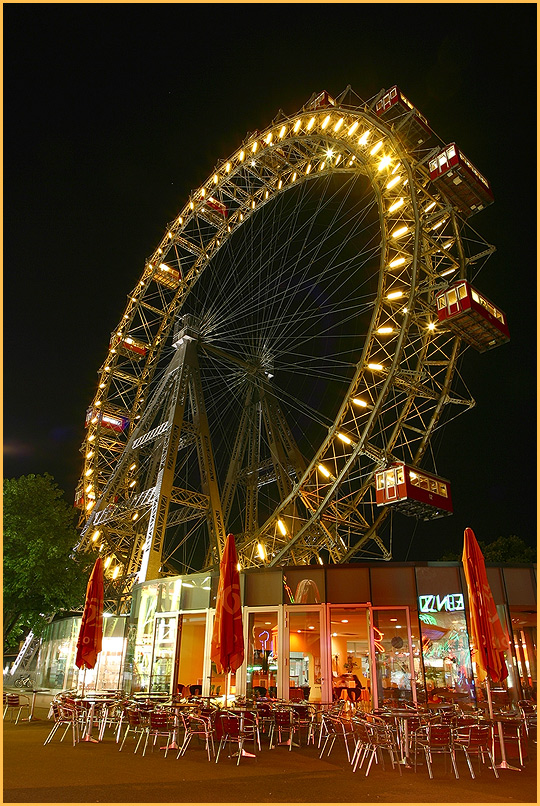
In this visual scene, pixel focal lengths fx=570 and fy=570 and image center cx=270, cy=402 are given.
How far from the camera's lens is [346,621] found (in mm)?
15695

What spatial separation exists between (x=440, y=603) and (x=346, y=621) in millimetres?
3384

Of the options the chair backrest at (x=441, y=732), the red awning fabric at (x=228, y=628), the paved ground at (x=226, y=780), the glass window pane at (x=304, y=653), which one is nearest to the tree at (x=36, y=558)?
the glass window pane at (x=304, y=653)

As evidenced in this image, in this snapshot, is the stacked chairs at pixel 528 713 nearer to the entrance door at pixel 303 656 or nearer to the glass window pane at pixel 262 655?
the entrance door at pixel 303 656

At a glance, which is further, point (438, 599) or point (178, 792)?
point (438, 599)

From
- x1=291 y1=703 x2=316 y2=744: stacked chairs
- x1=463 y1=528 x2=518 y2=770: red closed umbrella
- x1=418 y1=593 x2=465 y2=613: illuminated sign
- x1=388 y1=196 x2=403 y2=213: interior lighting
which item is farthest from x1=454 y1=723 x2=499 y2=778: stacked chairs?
x1=388 y1=196 x2=403 y2=213: interior lighting

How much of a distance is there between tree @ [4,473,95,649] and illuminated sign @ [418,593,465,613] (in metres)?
12.3

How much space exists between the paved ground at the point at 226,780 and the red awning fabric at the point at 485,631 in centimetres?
147

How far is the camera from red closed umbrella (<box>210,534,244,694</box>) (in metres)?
10.2

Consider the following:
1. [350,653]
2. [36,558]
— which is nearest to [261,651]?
[350,653]

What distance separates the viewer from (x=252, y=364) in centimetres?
2605

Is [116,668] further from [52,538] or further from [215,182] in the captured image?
[215,182]

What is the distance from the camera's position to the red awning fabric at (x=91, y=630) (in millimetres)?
12531

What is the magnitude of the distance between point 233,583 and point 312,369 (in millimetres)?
10154

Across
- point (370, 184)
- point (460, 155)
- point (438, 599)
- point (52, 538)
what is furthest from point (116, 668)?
point (460, 155)
